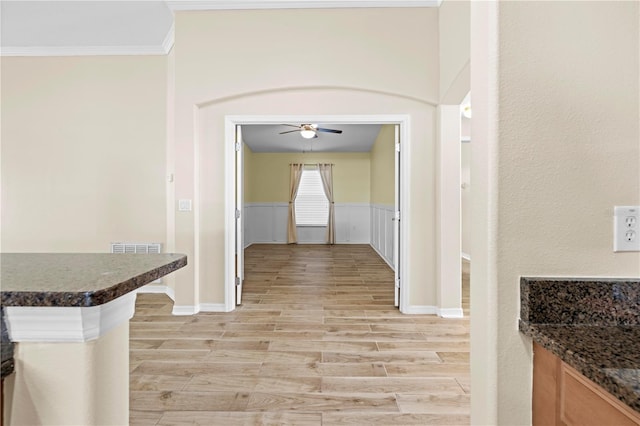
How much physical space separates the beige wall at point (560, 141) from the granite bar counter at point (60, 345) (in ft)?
3.08

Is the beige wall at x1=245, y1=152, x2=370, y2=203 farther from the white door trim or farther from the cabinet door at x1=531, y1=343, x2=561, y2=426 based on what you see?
the cabinet door at x1=531, y1=343, x2=561, y2=426

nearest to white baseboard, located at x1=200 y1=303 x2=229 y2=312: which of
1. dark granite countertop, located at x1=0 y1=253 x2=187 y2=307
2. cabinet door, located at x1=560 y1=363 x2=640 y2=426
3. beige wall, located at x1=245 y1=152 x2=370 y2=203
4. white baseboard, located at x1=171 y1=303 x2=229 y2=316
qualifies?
white baseboard, located at x1=171 y1=303 x2=229 y2=316

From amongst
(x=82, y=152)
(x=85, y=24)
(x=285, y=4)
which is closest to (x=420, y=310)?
(x=285, y=4)

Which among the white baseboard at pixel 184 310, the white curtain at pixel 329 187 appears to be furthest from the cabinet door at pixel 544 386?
the white curtain at pixel 329 187

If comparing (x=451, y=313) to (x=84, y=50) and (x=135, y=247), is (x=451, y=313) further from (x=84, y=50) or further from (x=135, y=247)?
(x=84, y=50)

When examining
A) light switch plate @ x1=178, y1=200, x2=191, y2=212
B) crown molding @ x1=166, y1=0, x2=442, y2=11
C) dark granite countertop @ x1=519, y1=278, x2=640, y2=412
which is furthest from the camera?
light switch plate @ x1=178, y1=200, x2=191, y2=212

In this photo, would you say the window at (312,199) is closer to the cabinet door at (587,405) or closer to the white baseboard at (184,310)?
the white baseboard at (184,310)

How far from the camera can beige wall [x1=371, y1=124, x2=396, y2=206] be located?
572 centimetres

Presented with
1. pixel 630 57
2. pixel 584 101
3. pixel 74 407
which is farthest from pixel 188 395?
Result: pixel 630 57

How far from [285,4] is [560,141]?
3227 millimetres

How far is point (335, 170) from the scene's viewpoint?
8781 mm

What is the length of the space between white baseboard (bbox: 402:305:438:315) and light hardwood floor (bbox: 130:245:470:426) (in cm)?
7

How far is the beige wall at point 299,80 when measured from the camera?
327 centimetres

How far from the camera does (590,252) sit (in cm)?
83
